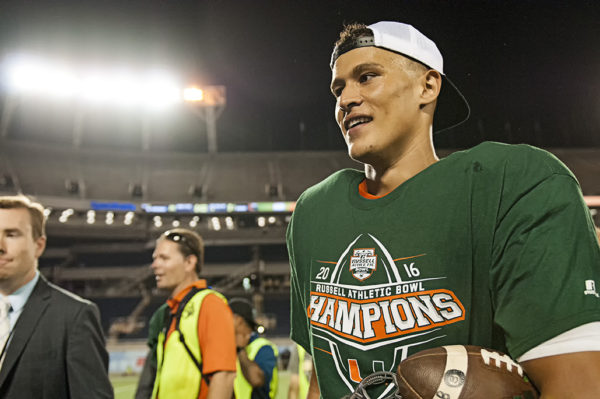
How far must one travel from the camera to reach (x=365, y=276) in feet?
3.65

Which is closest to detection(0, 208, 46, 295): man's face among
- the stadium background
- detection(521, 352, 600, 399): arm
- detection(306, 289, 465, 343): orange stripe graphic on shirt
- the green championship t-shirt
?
the green championship t-shirt

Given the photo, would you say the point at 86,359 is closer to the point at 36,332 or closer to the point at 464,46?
the point at 36,332

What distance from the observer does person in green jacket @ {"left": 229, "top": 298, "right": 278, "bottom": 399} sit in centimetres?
421

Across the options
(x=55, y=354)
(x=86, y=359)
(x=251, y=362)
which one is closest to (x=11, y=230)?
(x=55, y=354)

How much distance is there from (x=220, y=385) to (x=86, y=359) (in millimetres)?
907

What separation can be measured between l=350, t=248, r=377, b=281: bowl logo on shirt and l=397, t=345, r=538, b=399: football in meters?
0.24

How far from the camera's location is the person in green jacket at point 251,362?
4.21 meters

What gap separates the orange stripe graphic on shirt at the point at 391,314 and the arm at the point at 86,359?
1.65 metres

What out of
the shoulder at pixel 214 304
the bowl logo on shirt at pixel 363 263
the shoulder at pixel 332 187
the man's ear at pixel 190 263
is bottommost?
the shoulder at pixel 214 304

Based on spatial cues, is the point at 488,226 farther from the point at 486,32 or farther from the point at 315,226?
the point at 486,32

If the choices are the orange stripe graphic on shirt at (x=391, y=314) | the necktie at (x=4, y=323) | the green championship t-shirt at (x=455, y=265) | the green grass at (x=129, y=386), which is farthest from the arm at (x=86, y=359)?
the green grass at (x=129, y=386)

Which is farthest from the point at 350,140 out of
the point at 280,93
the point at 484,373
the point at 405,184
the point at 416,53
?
the point at 280,93

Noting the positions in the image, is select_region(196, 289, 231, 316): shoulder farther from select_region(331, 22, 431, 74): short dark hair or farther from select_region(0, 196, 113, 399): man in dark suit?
select_region(331, 22, 431, 74): short dark hair

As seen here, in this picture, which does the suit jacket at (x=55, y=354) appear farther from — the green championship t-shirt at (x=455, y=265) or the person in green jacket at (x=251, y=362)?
the person in green jacket at (x=251, y=362)
